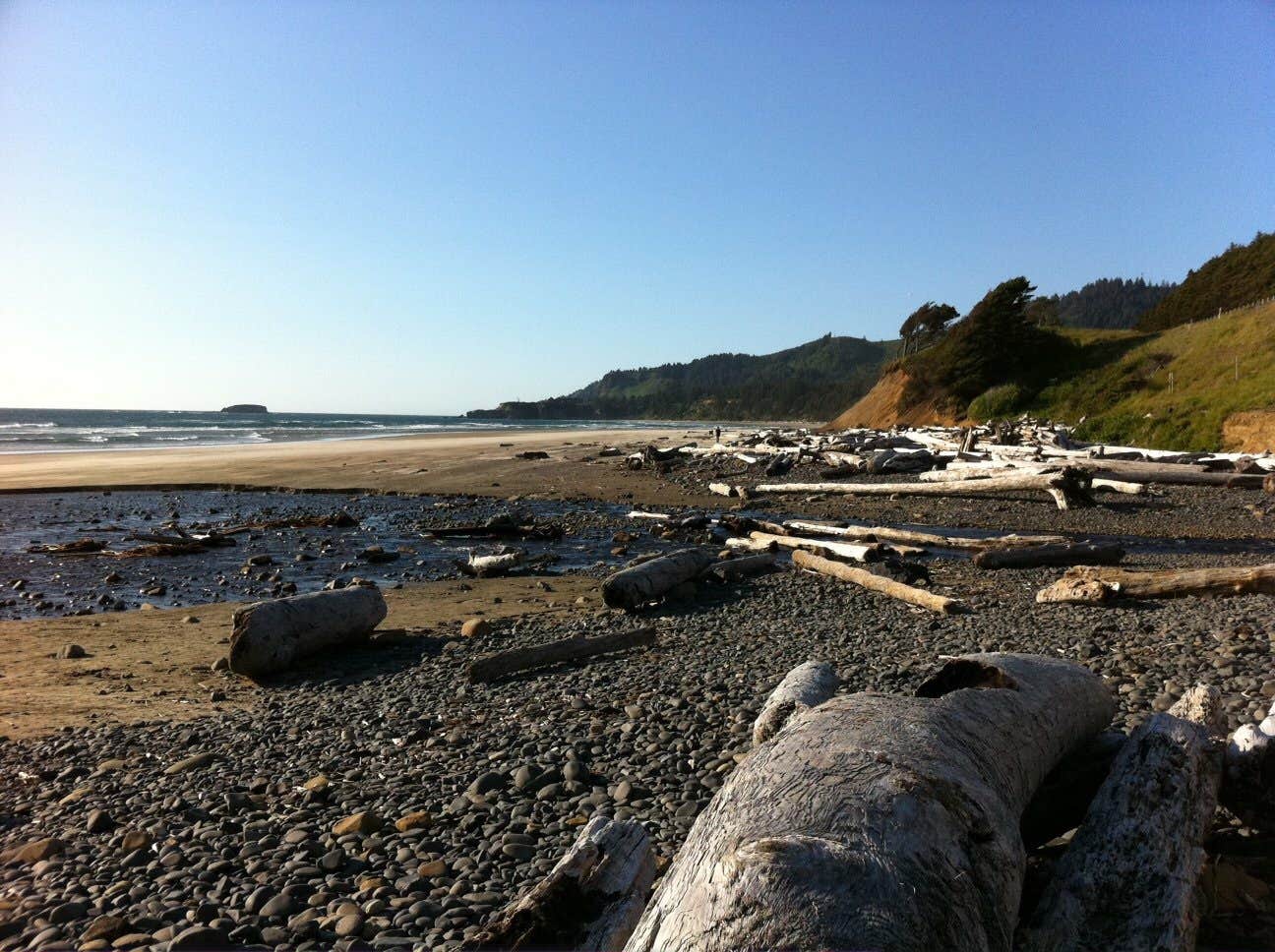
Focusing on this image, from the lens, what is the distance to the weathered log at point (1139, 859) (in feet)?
7.50

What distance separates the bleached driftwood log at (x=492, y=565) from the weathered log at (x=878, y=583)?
455 cm

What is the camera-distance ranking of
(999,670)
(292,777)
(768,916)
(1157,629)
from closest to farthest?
(768,916) < (999,670) < (292,777) < (1157,629)

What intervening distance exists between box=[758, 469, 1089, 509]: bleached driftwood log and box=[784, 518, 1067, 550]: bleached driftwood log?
338 cm

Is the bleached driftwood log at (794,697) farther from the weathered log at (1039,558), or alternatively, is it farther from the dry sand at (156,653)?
the weathered log at (1039,558)

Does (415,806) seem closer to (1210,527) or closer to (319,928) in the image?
(319,928)

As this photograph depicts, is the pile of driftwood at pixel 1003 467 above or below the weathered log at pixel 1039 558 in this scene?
above

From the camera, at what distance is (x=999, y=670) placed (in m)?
3.41

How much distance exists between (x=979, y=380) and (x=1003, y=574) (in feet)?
127

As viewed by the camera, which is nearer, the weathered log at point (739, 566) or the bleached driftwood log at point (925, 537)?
the weathered log at point (739, 566)

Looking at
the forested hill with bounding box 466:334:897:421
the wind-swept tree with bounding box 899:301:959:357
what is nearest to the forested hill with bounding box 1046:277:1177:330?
the forested hill with bounding box 466:334:897:421

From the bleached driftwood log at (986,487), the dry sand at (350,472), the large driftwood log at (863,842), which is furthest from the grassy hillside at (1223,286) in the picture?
the large driftwood log at (863,842)

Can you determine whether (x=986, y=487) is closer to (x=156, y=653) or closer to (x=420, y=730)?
(x=420, y=730)

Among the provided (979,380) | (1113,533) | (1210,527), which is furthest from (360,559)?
(979,380)

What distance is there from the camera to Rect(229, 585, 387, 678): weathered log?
270 inches
